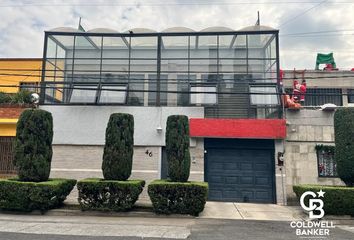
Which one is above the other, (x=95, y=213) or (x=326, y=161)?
(x=326, y=161)

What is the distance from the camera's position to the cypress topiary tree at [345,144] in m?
11.6

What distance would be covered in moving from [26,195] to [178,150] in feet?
18.5

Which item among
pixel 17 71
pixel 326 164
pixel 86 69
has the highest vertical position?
pixel 17 71

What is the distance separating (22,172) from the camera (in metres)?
11.4

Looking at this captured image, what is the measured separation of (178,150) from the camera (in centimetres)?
1173

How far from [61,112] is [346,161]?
13.0 metres

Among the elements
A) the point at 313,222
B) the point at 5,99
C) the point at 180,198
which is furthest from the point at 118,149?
the point at 5,99

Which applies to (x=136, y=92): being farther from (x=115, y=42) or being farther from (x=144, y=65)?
(x=115, y=42)

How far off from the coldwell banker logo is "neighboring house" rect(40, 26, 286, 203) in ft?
8.88

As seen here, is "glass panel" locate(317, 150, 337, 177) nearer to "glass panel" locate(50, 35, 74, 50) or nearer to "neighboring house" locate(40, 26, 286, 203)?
"neighboring house" locate(40, 26, 286, 203)

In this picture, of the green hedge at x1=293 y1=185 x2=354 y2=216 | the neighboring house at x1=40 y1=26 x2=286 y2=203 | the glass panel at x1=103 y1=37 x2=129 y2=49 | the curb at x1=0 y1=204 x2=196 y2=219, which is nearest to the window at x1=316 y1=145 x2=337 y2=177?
the neighboring house at x1=40 y1=26 x2=286 y2=203

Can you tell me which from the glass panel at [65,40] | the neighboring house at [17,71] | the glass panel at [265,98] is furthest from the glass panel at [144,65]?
the neighboring house at [17,71]

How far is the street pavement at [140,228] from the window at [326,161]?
4.21 meters

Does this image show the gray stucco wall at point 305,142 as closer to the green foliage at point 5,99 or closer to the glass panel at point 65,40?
the glass panel at point 65,40
